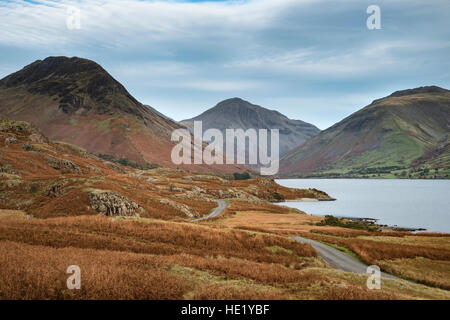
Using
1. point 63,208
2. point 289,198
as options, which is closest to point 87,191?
point 63,208

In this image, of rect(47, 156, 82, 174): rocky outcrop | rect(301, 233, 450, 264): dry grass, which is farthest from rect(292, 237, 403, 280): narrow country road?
rect(47, 156, 82, 174): rocky outcrop

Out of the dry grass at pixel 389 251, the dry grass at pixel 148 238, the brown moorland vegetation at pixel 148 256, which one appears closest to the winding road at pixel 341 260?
the dry grass at pixel 389 251

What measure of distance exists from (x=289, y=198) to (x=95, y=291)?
558 ft

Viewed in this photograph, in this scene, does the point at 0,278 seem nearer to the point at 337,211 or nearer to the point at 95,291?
the point at 95,291

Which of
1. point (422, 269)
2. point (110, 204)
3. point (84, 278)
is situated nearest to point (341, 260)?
point (422, 269)

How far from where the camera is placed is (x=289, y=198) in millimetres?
175375

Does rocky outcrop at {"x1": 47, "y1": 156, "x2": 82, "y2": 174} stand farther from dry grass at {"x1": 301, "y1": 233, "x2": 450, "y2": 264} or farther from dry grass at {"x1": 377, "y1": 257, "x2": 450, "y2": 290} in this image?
dry grass at {"x1": 377, "y1": 257, "x2": 450, "y2": 290}

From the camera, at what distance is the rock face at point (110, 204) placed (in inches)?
1927

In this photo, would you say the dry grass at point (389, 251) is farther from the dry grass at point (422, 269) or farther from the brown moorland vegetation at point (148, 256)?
the dry grass at point (422, 269)

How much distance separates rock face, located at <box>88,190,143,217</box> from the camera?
4894 cm

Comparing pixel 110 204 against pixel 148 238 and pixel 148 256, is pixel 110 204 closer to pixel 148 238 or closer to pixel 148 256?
pixel 148 238

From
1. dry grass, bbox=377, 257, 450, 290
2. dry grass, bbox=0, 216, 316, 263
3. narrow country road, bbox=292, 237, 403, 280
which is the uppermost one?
dry grass, bbox=0, 216, 316, 263
